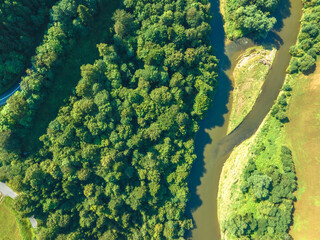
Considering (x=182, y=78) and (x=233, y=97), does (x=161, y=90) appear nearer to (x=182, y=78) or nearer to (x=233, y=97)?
(x=182, y=78)

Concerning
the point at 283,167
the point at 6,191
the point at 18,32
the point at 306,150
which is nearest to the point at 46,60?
the point at 18,32

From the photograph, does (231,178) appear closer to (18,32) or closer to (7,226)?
(7,226)

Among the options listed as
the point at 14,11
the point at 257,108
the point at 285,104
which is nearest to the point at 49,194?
the point at 14,11

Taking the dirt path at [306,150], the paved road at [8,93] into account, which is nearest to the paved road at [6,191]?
the paved road at [8,93]

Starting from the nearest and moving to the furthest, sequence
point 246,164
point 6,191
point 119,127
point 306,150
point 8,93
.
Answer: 1. point 119,127
2. point 8,93
3. point 6,191
4. point 306,150
5. point 246,164

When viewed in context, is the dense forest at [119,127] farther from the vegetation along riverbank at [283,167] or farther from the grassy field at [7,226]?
the vegetation along riverbank at [283,167]

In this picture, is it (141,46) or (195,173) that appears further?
(195,173)
